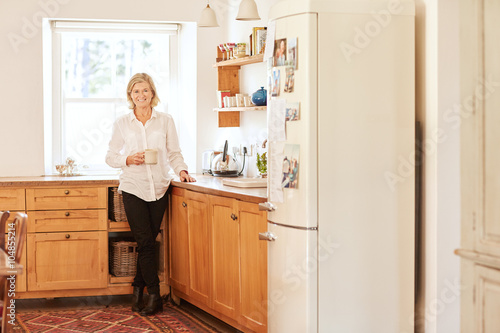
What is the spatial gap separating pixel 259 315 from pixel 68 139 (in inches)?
104

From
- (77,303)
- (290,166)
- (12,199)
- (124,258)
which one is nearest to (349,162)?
(290,166)

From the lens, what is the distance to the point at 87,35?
17.8 ft

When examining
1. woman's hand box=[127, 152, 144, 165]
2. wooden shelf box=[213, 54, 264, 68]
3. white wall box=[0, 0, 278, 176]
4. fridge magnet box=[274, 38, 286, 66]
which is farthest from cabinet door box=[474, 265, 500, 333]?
white wall box=[0, 0, 278, 176]

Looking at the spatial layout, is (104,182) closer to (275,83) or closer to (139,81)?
(139,81)

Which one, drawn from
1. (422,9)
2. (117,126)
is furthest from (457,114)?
(117,126)

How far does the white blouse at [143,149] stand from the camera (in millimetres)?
4367

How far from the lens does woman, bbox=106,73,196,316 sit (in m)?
4.36

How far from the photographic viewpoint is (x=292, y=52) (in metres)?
3.02

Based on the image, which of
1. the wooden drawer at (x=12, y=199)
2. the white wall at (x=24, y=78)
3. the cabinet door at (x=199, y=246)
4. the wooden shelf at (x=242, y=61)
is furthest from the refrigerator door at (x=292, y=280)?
the white wall at (x=24, y=78)

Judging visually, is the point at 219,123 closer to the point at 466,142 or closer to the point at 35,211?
the point at 35,211

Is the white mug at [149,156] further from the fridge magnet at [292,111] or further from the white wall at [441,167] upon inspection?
the white wall at [441,167]

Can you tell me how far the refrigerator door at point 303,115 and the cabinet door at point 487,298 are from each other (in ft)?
2.58

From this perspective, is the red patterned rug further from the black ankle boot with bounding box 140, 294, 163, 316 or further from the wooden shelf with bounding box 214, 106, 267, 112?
the wooden shelf with bounding box 214, 106, 267, 112

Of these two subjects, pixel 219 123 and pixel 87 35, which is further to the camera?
pixel 87 35
